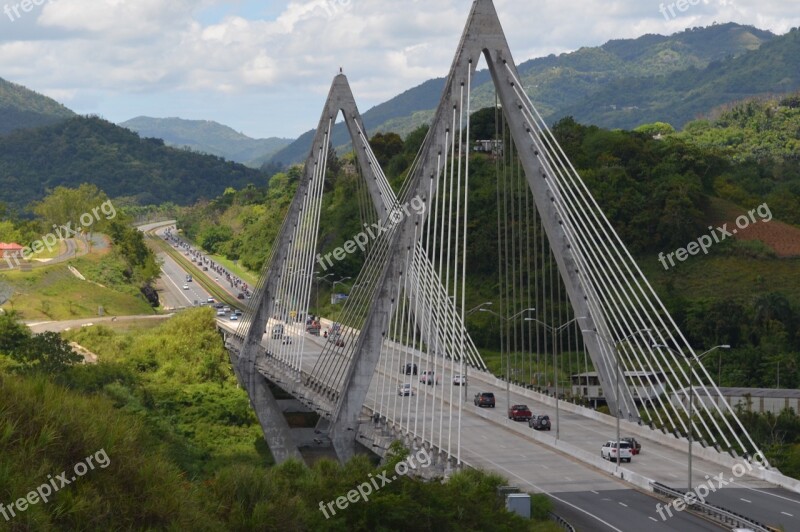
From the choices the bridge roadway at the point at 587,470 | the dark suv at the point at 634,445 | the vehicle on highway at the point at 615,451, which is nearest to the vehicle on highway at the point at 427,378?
the bridge roadway at the point at 587,470

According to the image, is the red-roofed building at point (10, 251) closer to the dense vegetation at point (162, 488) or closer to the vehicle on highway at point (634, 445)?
the dense vegetation at point (162, 488)

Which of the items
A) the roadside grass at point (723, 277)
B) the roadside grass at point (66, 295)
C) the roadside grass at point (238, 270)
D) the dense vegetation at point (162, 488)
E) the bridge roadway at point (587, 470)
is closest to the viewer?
the dense vegetation at point (162, 488)

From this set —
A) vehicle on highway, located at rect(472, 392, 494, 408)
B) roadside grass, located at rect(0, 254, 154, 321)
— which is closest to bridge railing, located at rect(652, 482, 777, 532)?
vehicle on highway, located at rect(472, 392, 494, 408)

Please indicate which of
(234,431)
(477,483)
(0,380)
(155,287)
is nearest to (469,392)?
(234,431)

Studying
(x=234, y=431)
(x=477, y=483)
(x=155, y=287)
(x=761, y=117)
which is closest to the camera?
(x=477, y=483)

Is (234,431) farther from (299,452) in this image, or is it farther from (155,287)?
(155,287)
